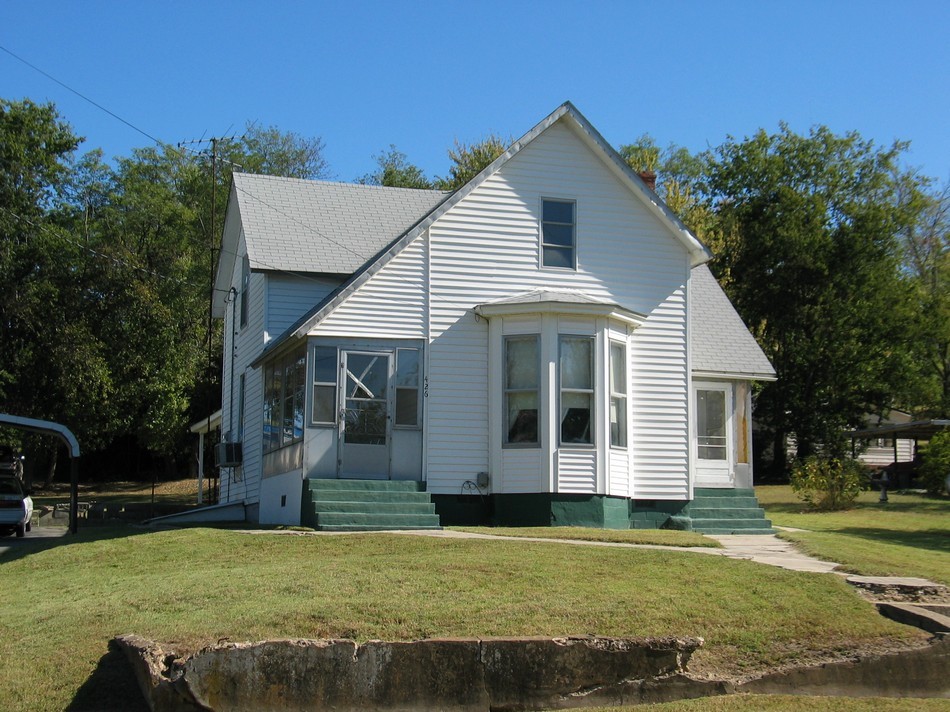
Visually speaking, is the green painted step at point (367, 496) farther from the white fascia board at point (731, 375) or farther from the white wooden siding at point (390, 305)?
the white fascia board at point (731, 375)

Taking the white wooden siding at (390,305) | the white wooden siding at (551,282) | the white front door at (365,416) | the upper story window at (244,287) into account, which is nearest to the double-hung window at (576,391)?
the white wooden siding at (551,282)

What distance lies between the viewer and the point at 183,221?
51438 mm

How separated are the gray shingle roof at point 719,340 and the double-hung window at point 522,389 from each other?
402cm

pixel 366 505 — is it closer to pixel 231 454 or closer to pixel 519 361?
pixel 519 361

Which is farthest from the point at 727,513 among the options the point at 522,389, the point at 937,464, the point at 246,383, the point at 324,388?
the point at 937,464

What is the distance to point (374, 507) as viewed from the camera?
60.1 ft

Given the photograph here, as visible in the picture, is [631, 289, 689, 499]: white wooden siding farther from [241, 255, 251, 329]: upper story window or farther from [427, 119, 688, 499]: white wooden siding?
[241, 255, 251, 329]: upper story window

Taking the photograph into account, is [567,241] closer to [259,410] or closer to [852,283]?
[259,410]

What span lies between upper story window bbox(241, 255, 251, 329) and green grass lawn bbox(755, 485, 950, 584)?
1264 cm

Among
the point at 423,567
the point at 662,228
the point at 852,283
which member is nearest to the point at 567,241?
the point at 662,228

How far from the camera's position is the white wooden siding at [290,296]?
2261cm

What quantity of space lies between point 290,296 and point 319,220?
7.31 ft

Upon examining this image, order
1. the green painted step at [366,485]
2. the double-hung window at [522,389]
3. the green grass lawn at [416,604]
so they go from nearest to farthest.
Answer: the green grass lawn at [416,604] < the green painted step at [366,485] < the double-hung window at [522,389]

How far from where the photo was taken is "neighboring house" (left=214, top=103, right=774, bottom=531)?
19.2 meters
